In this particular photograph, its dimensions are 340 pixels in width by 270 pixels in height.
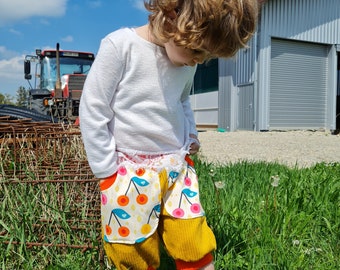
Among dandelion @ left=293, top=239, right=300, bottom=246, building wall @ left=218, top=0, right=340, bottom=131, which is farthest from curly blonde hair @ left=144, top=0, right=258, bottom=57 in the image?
building wall @ left=218, top=0, right=340, bottom=131

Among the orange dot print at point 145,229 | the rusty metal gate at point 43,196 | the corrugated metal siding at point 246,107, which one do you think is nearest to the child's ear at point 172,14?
the orange dot print at point 145,229

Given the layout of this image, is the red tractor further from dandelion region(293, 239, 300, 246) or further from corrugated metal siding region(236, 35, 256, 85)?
dandelion region(293, 239, 300, 246)

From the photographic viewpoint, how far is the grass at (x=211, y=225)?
5.99 ft

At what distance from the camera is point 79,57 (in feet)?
39.3

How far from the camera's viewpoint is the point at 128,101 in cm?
144

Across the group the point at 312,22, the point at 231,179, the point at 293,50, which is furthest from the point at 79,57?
the point at 231,179

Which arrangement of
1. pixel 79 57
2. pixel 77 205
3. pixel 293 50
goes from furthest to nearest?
1. pixel 293 50
2. pixel 79 57
3. pixel 77 205

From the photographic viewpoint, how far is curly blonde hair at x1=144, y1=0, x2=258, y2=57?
122 centimetres

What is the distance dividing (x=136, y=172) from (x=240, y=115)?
12.0m

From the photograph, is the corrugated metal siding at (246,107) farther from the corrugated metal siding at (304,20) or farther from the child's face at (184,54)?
the child's face at (184,54)

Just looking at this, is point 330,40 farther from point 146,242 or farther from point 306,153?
point 146,242

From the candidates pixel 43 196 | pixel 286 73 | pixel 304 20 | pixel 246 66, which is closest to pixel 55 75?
pixel 246 66

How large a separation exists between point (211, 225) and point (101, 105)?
3.65 feet

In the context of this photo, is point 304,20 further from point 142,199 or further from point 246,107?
point 142,199
